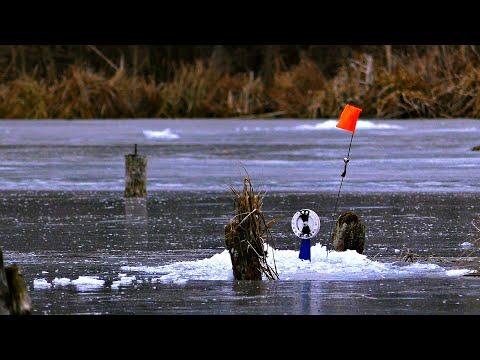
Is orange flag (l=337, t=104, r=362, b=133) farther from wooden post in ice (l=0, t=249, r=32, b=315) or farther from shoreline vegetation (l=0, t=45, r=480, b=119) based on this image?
shoreline vegetation (l=0, t=45, r=480, b=119)

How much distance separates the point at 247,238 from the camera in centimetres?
Answer: 1009

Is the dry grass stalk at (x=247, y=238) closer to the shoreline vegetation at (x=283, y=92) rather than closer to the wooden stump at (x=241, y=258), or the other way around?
the wooden stump at (x=241, y=258)

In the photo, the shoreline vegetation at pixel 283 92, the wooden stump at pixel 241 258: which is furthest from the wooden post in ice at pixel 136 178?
the shoreline vegetation at pixel 283 92

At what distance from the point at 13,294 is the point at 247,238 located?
2.67 meters

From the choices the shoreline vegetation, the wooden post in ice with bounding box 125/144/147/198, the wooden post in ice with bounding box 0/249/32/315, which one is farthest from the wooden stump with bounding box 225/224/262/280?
the shoreline vegetation

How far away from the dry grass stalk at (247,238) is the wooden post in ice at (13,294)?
101 inches

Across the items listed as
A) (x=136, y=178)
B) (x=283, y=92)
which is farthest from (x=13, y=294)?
(x=283, y=92)

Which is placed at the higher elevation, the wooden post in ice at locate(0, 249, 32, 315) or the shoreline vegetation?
the shoreline vegetation

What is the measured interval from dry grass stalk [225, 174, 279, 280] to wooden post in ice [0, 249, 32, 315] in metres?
2.57

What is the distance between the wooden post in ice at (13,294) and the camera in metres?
7.76

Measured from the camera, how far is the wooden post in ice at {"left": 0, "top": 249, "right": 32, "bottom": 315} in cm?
776

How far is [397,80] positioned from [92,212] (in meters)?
25.3
